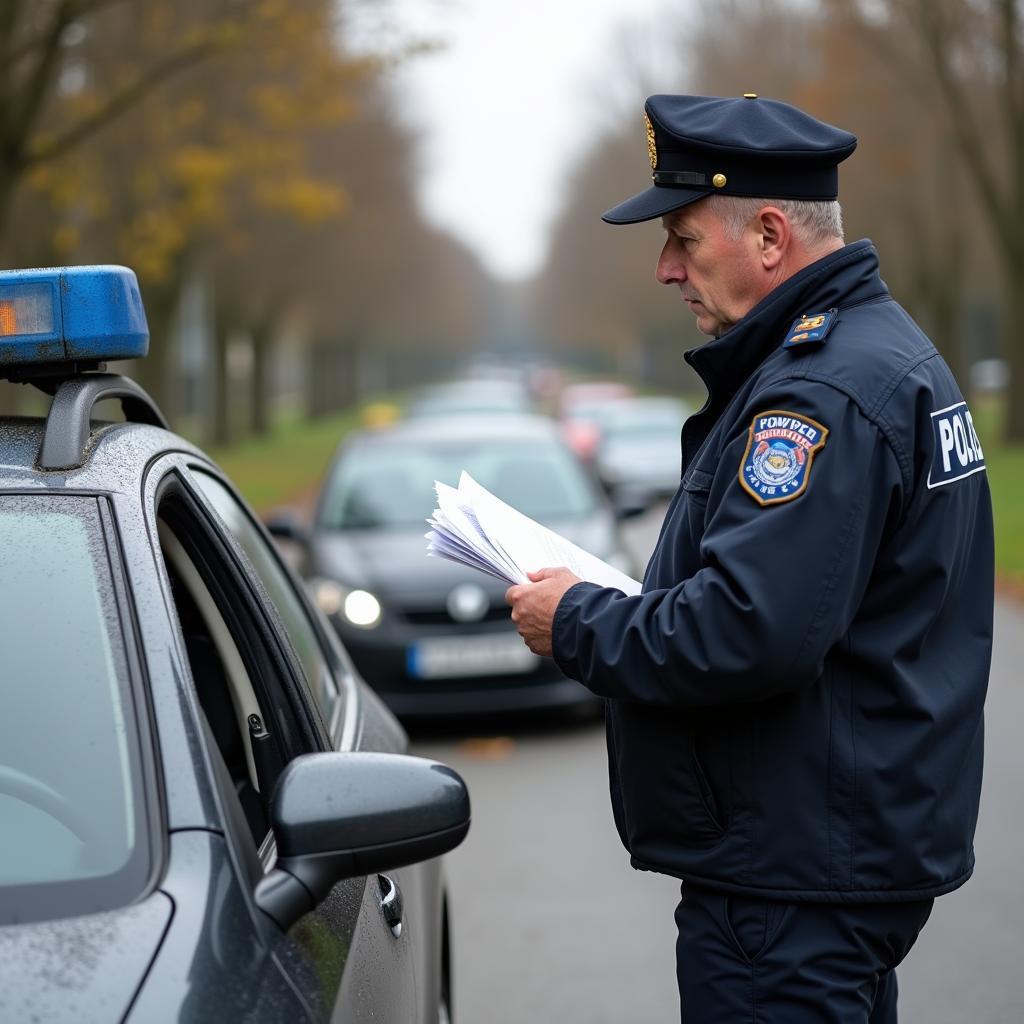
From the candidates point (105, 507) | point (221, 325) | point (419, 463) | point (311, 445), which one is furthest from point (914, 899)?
point (311, 445)

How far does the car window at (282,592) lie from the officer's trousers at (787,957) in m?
0.96

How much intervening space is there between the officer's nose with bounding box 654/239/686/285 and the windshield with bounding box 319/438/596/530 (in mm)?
6622

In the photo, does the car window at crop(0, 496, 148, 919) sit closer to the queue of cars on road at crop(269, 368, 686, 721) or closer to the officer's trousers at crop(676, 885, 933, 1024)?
the officer's trousers at crop(676, 885, 933, 1024)

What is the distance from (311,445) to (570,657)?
3806 centimetres

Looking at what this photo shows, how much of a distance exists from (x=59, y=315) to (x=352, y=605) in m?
5.79

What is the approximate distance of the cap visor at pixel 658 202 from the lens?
256 centimetres

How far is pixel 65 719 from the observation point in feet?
6.88

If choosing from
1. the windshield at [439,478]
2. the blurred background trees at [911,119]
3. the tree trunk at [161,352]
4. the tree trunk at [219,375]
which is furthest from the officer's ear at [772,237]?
the tree trunk at [219,375]

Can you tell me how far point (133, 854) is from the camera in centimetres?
195

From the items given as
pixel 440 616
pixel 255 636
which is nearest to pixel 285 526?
pixel 440 616

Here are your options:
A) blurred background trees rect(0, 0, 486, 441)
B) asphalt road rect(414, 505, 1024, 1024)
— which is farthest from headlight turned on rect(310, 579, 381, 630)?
blurred background trees rect(0, 0, 486, 441)

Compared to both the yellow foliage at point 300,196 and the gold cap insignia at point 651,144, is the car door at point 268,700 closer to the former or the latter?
the gold cap insignia at point 651,144

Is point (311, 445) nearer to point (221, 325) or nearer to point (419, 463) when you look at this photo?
point (221, 325)

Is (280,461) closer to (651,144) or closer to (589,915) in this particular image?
(589,915)
